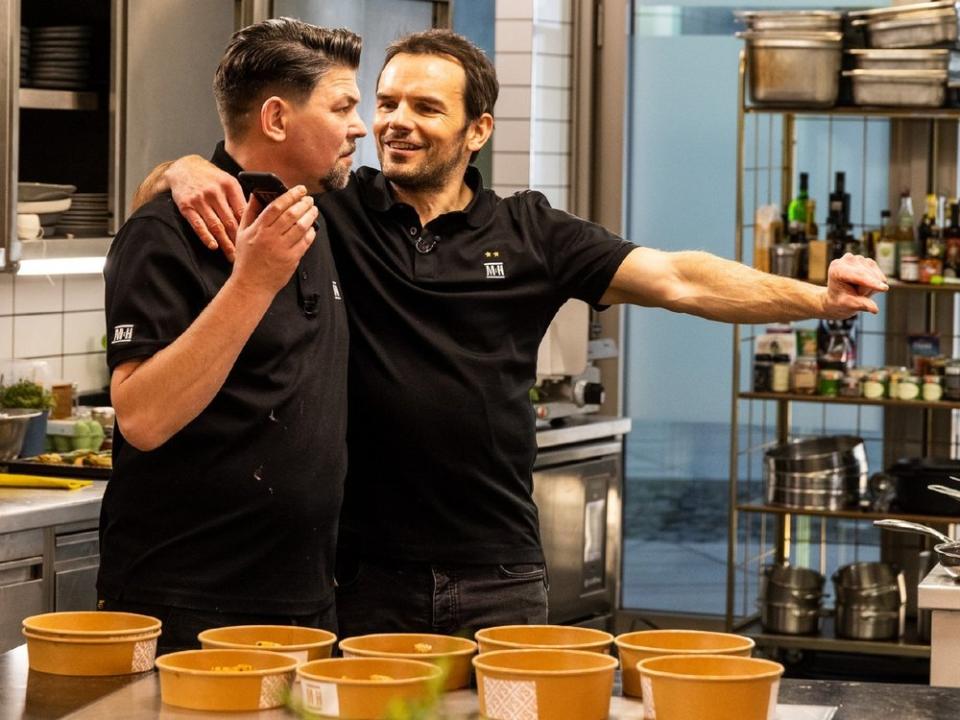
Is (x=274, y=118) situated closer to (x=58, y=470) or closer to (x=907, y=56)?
(x=58, y=470)

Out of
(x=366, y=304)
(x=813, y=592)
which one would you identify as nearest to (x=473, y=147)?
(x=366, y=304)

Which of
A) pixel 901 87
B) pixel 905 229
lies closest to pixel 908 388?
pixel 905 229

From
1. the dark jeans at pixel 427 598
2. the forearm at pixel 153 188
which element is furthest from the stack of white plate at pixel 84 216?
the dark jeans at pixel 427 598

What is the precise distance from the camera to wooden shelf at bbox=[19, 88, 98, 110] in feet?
14.1

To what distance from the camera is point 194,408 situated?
89.0 inches

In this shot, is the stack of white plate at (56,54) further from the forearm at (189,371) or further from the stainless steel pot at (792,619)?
the stainless steel pot at (792,619)

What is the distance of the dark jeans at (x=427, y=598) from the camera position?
2.76 meters

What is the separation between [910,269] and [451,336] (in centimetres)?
303

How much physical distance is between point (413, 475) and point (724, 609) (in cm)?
380

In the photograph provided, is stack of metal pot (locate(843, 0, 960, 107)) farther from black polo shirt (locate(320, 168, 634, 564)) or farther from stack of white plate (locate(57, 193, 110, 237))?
black polo shirt (locate(320, 168, 634, 564))

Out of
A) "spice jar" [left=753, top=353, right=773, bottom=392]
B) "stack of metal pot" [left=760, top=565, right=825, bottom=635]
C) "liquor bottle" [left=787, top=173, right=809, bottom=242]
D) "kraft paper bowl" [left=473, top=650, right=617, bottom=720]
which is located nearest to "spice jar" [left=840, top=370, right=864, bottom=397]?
"spice jar" [left=753, top=353, right=773, bottom=392]

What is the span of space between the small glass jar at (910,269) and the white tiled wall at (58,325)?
102 inches

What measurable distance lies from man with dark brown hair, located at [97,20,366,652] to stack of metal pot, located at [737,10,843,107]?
3179 millimetres

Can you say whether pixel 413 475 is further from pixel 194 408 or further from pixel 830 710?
pixel 830 710
